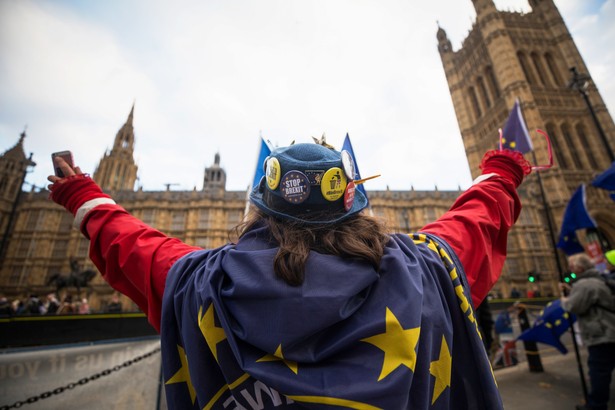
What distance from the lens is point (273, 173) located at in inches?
42.8

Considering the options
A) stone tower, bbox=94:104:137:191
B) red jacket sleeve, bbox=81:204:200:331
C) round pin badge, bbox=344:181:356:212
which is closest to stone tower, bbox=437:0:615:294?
round pin badge, bbox=344:181:356:212

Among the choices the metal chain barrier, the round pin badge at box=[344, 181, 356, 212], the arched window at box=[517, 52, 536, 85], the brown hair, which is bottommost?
the metal chain barrier

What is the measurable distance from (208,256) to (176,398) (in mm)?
459

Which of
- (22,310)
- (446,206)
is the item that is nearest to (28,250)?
(22,310)

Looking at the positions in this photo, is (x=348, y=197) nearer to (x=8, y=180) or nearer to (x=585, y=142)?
(x=585, y=142)

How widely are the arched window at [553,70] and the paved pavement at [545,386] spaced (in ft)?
116

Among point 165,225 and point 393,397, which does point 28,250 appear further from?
point 393,397

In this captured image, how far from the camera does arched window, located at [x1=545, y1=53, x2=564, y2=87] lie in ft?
95.6

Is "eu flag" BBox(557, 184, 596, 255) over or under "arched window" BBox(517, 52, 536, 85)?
under

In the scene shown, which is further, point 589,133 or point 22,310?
point 589,133

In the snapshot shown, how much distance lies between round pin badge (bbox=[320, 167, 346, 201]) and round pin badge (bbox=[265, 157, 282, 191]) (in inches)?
6.7

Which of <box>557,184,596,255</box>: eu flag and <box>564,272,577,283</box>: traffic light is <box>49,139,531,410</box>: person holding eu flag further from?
<box>557,184,596,255</box>: eu flag

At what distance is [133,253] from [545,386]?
18.9 feet

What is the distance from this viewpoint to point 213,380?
2.63 feet
